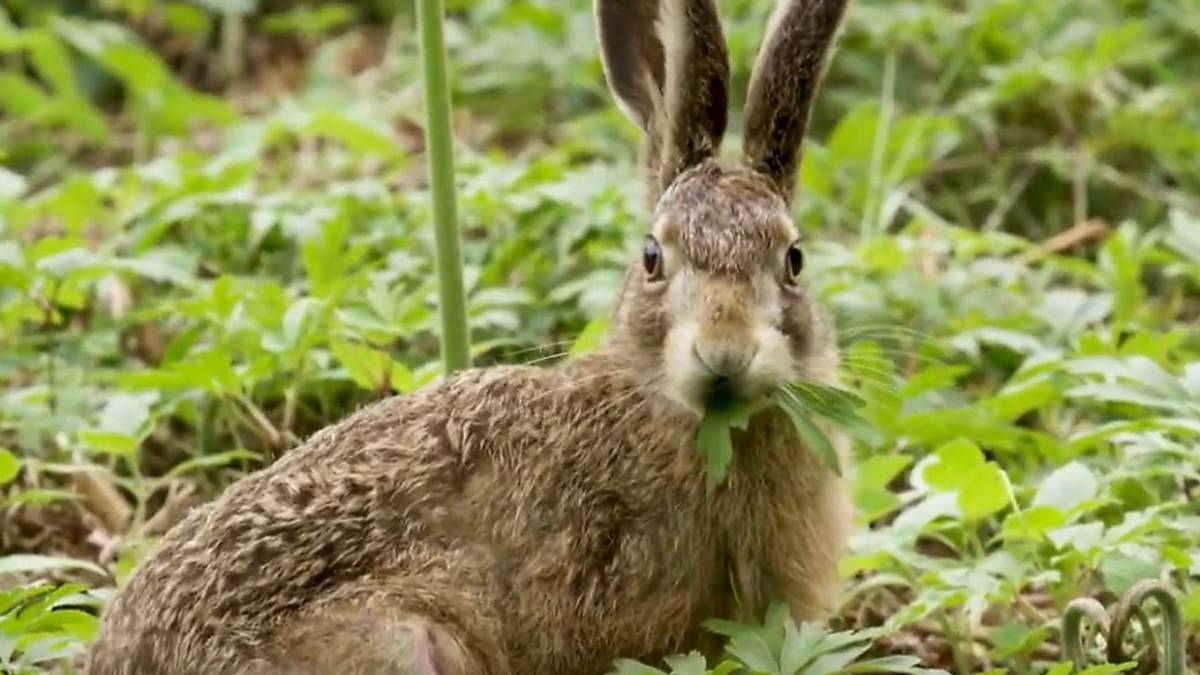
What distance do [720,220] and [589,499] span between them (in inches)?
21.6

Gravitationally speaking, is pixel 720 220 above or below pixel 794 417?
above

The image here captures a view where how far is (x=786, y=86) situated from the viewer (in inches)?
152

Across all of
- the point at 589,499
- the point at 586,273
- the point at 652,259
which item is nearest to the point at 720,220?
the point at 652,259

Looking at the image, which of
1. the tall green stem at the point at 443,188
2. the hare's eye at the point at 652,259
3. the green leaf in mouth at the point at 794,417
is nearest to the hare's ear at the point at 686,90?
the hare's eye at the point at 652,259

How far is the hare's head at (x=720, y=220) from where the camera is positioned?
11.4 ft

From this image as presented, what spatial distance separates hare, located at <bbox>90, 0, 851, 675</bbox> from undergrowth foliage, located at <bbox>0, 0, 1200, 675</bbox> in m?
0.18

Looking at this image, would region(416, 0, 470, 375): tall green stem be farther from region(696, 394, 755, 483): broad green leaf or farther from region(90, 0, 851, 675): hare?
region(696, 394, 755, 483): broad green leaf

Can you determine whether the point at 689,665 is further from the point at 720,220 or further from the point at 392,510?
the point at 720,220

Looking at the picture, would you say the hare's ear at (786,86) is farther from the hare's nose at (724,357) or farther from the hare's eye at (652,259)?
the hare's nose at (724,357)

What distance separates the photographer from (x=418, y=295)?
15.6 feet

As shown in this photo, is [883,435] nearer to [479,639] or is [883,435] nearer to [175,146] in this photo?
[479,639]

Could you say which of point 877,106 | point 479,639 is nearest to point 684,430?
point 479,639

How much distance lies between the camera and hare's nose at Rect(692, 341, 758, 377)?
3.35 m

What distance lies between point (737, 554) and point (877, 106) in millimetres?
3372
